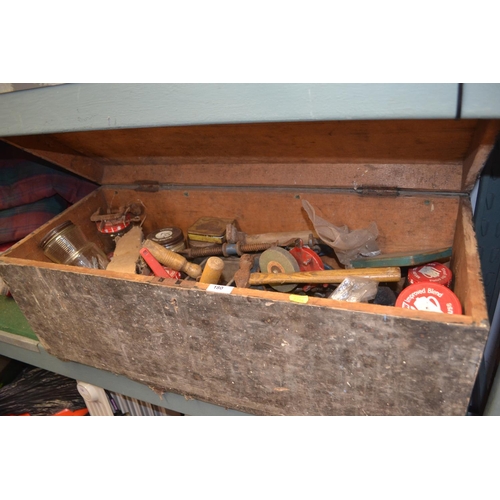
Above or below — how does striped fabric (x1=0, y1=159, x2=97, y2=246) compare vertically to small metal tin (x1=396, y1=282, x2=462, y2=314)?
above

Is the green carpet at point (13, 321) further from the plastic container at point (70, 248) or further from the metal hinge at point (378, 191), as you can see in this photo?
the metal hinge at point (378, 191)

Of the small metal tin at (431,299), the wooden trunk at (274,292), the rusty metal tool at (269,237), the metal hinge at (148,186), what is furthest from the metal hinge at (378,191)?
the metal hinge at (148,186)

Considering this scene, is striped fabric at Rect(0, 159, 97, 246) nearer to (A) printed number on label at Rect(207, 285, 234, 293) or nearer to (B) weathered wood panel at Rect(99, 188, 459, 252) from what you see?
(B) weathered wood panel at Rect(99, 188, 459, 252)

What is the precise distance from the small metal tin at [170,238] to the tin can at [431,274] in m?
0.67

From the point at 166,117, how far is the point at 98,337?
0.57 metres

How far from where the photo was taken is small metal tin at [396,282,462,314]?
0.73 metres

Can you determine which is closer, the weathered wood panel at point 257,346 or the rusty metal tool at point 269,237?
the weathered wood panel at point 257,346

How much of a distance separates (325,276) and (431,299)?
0.83ft

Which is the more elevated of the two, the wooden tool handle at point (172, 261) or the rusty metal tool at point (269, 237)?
the rusty metal tool at point (269, 237)

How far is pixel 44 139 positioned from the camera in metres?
1.18

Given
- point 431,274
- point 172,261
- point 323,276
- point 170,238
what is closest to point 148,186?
point 170,238

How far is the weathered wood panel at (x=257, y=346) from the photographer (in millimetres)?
639

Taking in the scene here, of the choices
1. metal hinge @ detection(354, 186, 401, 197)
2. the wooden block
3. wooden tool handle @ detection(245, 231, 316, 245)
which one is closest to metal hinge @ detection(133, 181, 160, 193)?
the wooden block

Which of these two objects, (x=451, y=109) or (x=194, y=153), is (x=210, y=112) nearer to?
(x=451, y=109)
